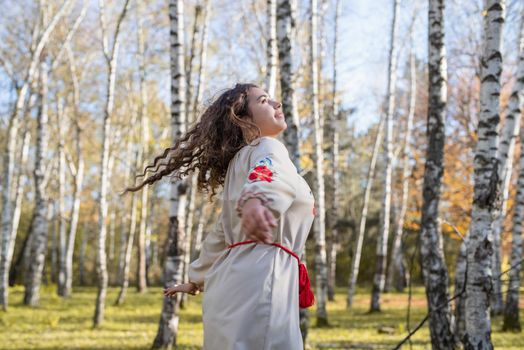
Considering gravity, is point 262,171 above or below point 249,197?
above

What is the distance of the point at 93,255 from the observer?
122ft

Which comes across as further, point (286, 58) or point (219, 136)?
point (286, 58)

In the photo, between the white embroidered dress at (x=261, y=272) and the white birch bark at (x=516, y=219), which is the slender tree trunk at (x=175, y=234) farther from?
the white embroidered dress at (x=261, y=272)

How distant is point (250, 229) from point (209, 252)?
93cm

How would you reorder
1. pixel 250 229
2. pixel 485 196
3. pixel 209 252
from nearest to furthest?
pixel 250 229 < pixel 209 252 < pixel 485 196

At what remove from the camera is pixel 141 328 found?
1223cm

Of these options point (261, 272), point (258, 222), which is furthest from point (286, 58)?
point (258, 222)

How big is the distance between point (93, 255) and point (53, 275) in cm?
473

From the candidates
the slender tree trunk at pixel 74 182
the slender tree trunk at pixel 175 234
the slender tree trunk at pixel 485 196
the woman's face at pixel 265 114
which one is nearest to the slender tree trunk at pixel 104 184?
the slender tree trunk at pixel 175 234

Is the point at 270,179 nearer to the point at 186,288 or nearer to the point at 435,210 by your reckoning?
the point at 186,288

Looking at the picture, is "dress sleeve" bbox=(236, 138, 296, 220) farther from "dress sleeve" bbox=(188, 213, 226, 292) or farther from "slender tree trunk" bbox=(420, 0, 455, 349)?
"slender tree trunk" bbox=(420, 0, 455, 349)

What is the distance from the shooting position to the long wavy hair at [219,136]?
285cm

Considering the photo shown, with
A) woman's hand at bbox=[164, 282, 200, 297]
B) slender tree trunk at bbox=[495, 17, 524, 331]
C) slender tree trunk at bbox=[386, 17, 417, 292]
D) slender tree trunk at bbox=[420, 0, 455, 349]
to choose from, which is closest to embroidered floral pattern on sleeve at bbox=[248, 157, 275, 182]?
woman's hand at bbox=[164, 282, 200, 297]

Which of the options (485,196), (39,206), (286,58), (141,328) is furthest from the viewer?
(39,206)
